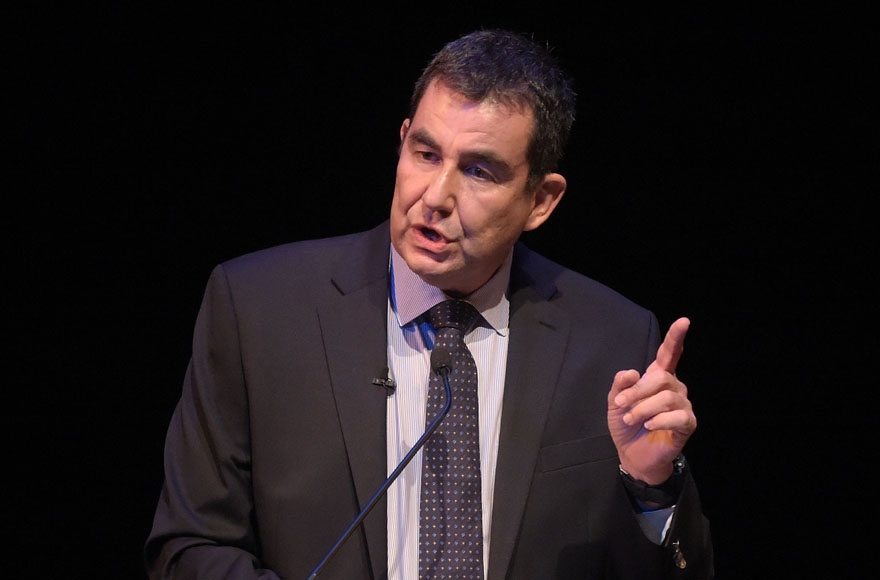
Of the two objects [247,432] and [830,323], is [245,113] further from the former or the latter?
[830,323]

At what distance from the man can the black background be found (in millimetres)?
701

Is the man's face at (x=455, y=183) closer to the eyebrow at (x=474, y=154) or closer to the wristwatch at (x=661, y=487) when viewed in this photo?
the eyebrow at (x=474, y=154)

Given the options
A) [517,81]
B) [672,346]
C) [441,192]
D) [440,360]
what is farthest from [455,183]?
Answer: [672,346]

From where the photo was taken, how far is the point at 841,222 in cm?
333

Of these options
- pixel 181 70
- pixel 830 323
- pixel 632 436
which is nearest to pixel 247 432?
pixel 632 436

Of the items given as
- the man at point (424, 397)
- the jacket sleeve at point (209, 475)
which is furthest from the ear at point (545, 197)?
the jacket sleeve at point (209, 475)

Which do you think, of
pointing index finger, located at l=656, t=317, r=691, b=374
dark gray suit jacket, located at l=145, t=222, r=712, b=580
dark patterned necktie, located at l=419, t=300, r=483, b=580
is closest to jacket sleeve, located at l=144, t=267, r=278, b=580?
dark gray suit jacket, located at l=145, t=222, r=712, b=580

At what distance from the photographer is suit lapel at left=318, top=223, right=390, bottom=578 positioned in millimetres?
2311

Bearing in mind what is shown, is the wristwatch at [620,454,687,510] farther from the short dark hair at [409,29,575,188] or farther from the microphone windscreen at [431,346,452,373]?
the short dark hair at [409,29,575,188]

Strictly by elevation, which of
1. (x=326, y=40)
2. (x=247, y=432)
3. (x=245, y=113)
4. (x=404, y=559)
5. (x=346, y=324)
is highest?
(x=326, y=40)

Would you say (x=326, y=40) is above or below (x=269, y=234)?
above

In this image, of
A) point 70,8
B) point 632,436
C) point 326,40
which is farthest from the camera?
point 326,40

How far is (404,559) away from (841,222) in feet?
5.85

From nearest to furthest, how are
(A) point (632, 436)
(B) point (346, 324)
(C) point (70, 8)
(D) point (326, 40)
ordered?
1. (A) point (632, 436)
2. (B) point (346, 324)
3. (C) point (70, 8)
4. (D) point (326, 40)
